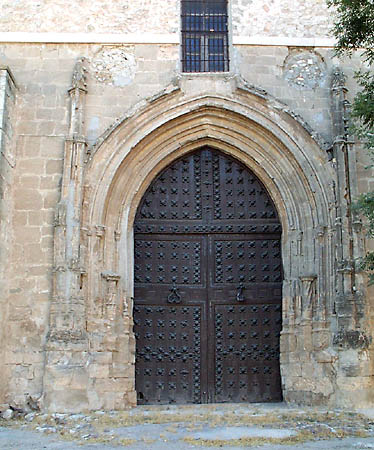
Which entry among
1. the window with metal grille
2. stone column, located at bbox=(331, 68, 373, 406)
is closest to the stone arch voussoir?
stone column, located at bbox=(331, 68, 373, 406)

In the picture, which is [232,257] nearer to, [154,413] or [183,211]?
[183,211]

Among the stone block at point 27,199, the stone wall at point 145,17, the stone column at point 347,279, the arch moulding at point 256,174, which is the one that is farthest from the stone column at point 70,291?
the stone column at point 347,279

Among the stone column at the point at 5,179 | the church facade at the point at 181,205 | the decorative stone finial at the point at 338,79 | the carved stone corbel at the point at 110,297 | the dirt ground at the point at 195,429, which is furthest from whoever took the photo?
the decorative stone finial at the point at 338,79

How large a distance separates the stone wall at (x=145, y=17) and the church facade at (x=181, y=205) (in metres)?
0.02

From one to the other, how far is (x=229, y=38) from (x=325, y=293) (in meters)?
4.26

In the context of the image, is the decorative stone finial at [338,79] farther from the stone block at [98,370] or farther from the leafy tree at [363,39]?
the stone block at [98,370]

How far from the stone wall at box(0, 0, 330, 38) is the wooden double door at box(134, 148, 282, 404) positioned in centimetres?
214

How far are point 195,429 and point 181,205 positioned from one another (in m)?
3.80

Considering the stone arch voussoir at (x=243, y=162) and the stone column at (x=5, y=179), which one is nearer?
the stone column at (x=5, y=179)

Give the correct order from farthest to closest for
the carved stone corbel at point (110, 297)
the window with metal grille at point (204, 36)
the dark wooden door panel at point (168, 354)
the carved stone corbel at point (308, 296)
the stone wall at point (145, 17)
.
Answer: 1. the window with metal grille at point (204, 36)
2. the stone wall at point (145, 17)
3. the dark wooden door panel at point (168, 354)
4. the carved stone corbel at point (308, 296)
5. the carved stone corbel at point (110, 297)

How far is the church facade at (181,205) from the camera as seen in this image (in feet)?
29.6

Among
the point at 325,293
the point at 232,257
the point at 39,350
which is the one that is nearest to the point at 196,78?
the point at 232,257

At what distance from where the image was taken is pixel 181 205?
10.1 m

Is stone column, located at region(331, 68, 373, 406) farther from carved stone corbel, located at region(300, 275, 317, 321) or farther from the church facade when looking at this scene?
carved stone corbel, located at region(300, 275, 317, 321)
